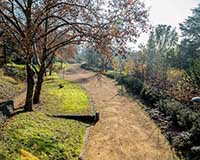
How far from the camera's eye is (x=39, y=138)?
1206cm

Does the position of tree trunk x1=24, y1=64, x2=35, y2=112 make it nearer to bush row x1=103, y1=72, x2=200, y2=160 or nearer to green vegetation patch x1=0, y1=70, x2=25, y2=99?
green vegetation patch x1=0, y1=70, x2=25, y2=99

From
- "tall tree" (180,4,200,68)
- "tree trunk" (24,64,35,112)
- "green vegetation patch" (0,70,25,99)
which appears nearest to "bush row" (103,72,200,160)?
"tree trunk" (24,64,35,112)

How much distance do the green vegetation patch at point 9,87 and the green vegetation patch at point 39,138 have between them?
279 inches

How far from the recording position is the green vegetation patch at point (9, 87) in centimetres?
2202

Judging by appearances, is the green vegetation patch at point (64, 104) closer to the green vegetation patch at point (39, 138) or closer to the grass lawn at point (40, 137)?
the grass lawn at point (40, 137)

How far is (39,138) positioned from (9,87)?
543 inches

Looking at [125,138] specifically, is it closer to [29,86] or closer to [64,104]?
[29,86]

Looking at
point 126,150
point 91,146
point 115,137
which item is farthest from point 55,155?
point 115,137

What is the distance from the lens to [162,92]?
2766 centimetres

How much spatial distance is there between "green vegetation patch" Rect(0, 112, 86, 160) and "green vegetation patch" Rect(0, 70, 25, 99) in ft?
23.2

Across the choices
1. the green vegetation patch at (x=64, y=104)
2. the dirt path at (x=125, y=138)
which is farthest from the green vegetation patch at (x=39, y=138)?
the green vegetation patch at (x=64, y=104)

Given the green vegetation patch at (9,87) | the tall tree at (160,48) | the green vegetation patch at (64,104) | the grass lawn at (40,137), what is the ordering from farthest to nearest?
the tall tree at (160,48)
the green vegetation patch at (9,87)
the green vegetation patch at (64,104)
the grass lawn at (40,137)

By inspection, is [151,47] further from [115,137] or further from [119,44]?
[119,44]

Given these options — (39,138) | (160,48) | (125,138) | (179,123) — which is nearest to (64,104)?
(125,138)
